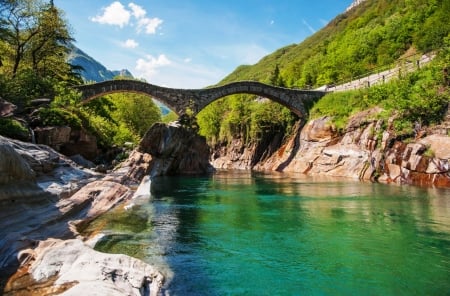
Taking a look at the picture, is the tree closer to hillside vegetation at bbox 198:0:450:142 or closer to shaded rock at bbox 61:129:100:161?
shaded rock at bbox 61:129:100:161

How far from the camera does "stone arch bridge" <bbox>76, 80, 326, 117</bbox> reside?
57812 millimetres

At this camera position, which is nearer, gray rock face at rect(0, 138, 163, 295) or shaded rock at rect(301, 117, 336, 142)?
gray rock face at rect(0, 138, 163, 295)

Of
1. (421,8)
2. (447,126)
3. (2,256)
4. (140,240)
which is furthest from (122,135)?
(421,8)

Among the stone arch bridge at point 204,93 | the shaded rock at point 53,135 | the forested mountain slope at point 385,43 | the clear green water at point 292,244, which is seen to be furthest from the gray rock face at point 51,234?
the forested mountain slope at point 385,43

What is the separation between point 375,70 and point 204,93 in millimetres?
28722

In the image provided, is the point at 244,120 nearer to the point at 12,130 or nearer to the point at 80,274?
the point at 12,130

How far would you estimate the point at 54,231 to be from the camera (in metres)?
13.2

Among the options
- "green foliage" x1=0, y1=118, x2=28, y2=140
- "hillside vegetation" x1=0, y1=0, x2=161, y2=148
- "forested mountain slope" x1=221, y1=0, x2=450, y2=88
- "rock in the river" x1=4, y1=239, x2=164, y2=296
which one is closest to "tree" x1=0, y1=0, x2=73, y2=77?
"hillside vegetation" x1=0, y1=0, x2=161, y2=148

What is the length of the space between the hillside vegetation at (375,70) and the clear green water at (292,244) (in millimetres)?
19506

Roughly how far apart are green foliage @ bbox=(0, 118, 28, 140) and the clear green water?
7720 millimetres

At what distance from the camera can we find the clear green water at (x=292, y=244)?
1035 cm

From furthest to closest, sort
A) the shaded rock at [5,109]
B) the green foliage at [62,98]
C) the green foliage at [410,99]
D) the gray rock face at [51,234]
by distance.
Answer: the green foliage at [410,99] → the green foliage at [62,98] → the shaded rock at [5,109] → the gray rock face at [51,234]

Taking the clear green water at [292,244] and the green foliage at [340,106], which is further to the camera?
the green foliage at [340,106]

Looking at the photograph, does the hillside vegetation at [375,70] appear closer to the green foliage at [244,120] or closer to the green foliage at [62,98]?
the green foliage at [244,120]
